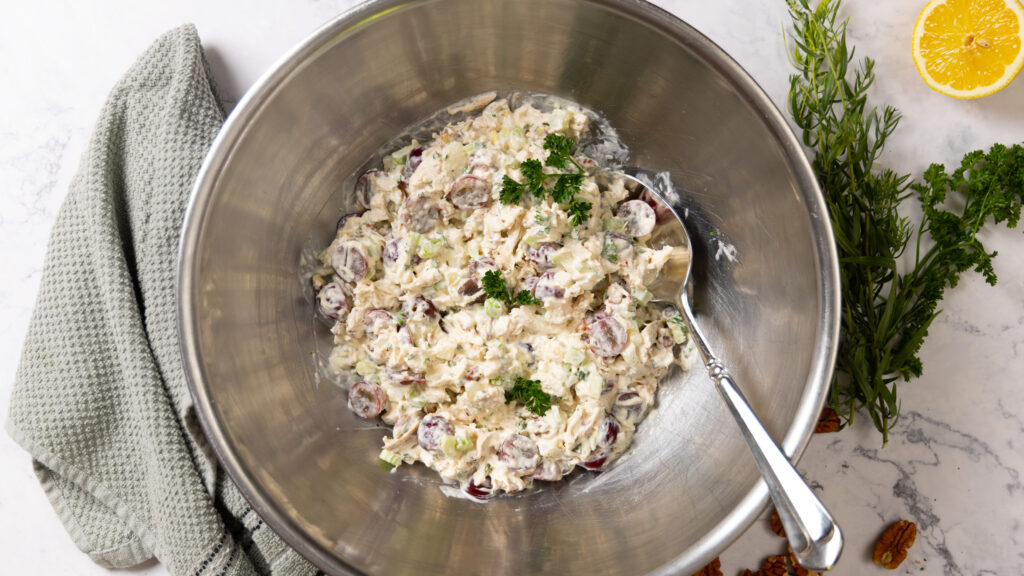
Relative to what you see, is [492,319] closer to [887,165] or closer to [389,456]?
[389,456]

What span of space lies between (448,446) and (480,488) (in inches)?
8.1

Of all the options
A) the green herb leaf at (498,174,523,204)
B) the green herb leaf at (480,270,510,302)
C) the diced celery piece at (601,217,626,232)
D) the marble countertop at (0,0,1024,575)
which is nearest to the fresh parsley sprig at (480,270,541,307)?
the green herb leaf at (480,270,510,302)

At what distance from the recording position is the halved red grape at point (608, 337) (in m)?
2.17

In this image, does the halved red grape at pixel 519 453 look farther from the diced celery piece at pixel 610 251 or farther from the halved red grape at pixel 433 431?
the diced celery piece at pixel 610 251

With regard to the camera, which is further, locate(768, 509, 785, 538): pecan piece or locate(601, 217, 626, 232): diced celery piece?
locate(768, 509, 785, 538): pecan piece

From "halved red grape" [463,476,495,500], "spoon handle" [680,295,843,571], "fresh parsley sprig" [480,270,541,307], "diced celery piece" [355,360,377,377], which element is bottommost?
"halved red grape" [463,476,495,500]

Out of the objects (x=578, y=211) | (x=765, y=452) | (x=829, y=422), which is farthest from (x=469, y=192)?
(x=829, y=422)

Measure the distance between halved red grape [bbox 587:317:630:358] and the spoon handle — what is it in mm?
285

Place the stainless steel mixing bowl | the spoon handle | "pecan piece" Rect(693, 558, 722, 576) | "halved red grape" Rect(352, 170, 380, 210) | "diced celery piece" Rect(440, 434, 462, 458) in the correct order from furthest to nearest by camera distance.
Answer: "pecan piece" Rect(693, 558, 722, 576) < "halved red grape" Rect(352, 170, 380, 210) < "diced celery piece" Rect(440, 434, 462, 458) < the stainless steel mixing bowl < the spoon handle

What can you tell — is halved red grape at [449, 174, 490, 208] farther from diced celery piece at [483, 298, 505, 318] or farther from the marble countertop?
the marble countertop

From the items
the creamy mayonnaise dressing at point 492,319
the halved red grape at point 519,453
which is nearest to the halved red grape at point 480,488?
the creamy mayonnaise dressing at point 492,319

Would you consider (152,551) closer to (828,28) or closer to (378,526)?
(378,526)

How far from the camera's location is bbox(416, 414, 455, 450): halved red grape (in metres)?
2.18

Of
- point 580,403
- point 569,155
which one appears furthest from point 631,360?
point 569,155
